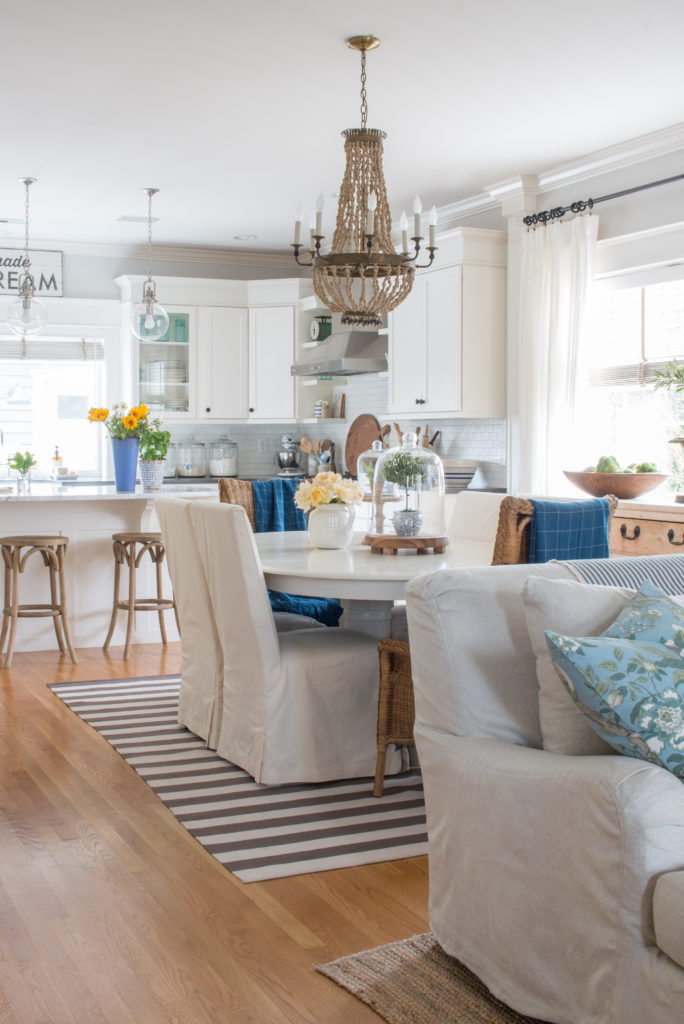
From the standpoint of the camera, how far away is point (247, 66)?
169 inches

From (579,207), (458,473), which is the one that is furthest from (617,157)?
(458,473)

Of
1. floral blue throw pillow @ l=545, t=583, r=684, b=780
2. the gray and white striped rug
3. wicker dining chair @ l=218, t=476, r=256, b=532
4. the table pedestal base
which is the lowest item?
the gray and white striped rug

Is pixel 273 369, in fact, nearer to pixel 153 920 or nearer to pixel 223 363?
pixel 223 363

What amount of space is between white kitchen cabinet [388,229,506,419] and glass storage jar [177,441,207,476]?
2549mm

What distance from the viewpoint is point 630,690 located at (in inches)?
71.9

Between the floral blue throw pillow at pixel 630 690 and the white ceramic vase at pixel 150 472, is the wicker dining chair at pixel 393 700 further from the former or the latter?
→ the white ceramic vase at pixel 150 472

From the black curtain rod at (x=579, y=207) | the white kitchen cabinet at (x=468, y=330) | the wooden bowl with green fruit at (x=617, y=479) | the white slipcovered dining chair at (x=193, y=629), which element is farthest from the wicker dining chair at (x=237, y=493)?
the black curtain rod at (x=579, y=207)

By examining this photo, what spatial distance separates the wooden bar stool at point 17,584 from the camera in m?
5.31

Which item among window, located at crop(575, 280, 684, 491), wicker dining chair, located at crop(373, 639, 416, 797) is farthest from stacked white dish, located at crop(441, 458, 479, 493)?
wicker dining chair, located at crop(373, 639, 416, 797)

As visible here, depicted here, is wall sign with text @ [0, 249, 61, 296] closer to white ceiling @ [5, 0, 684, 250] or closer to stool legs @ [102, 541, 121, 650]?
white ceiling @ [5, 0, 684, 250]

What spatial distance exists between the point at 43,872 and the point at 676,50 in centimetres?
368

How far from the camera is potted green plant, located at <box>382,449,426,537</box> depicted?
12.6 feet

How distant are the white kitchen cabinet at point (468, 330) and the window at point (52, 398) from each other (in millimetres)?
3072

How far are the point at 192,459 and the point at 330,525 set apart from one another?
15.8 feet
